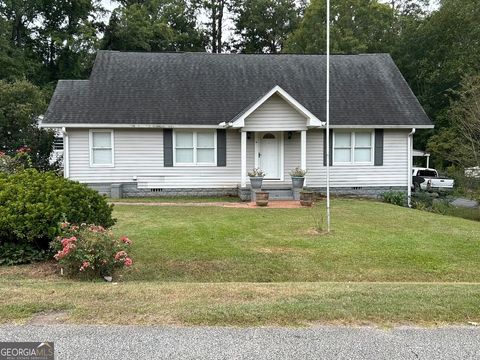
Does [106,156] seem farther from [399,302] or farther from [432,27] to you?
[432,27]

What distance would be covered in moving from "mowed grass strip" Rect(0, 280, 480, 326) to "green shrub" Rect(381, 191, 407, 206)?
12600 mm

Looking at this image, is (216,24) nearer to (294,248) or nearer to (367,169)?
(367,169)

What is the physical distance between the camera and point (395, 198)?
18.1m

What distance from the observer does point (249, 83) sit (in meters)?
20.4

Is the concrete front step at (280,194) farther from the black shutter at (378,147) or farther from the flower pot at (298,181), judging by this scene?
the black shutter at (378,147)

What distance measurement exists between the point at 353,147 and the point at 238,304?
49.6 feet

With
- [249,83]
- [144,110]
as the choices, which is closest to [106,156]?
[144,110]

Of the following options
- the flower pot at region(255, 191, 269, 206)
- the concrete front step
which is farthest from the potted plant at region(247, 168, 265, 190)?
the flower pot at region(255, 191, 269, 206)

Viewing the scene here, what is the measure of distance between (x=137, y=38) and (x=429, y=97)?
24.9 metres

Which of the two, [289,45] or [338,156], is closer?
[338,156]

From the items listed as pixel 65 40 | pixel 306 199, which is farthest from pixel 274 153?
pixel 65 40

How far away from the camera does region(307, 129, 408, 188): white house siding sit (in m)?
18.8

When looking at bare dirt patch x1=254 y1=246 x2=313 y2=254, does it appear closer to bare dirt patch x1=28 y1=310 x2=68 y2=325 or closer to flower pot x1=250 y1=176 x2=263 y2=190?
bare dirt patch x1=28 y1=310 x2=68 y2=325

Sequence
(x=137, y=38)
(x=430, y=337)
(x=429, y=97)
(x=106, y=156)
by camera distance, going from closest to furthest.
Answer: (x=430, y=337), (x=106, y=156), (x=137, y=38), (x=429, y=97)
